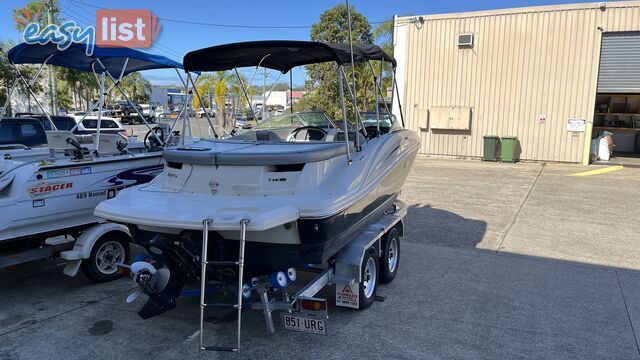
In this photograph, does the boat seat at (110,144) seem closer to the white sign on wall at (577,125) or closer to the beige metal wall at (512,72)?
the beige metal wall at (512,72)

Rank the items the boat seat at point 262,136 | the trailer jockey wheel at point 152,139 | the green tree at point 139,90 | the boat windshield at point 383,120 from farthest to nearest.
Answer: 1. the green tree at point 139,90
2. the trailer jockey wheel at point 152,139
3. the boat windshield at point 383,120
4. the boat seat at point 262,136

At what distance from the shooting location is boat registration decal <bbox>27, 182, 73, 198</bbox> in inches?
195

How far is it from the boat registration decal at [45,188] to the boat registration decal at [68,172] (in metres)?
0.09

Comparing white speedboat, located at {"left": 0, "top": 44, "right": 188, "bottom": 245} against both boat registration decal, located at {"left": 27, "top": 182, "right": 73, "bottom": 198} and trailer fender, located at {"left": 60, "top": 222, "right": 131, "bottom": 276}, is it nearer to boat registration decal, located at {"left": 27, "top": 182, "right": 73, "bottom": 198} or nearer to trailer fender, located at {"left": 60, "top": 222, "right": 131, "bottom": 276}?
boat registration decal, located at {"left": 27, "top": 182, "right": 73, "bottom": 198}

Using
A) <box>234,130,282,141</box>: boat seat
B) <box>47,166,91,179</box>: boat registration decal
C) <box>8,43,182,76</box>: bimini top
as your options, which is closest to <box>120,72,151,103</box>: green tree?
<box>8,43,182,76</box>: bimini top

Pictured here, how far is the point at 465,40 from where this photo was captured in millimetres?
16922

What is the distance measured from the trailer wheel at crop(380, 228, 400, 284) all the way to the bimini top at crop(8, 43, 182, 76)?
3.86m

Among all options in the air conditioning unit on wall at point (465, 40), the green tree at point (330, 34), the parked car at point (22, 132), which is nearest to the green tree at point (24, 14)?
the green tree at point (330, 34)

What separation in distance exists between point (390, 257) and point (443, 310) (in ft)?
3.41

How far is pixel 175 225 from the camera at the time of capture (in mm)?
3518

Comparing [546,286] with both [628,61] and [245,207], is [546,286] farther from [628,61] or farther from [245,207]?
[628,61]

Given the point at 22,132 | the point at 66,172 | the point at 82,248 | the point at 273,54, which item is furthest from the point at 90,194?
the point at 22,132

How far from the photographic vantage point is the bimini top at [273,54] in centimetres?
475

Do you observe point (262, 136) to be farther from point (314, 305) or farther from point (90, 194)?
point (314, 305)
